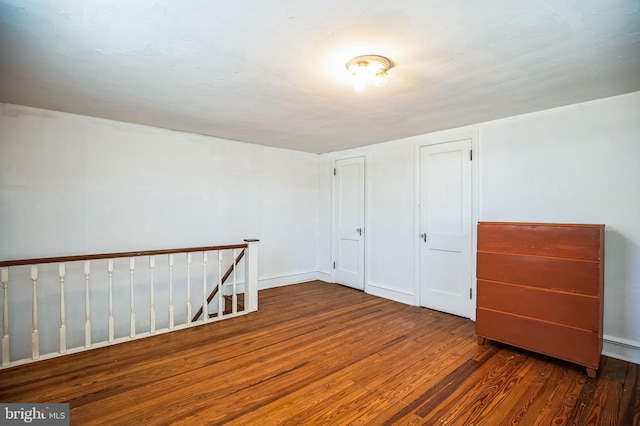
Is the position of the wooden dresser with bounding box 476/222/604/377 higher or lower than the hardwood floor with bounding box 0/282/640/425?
higher

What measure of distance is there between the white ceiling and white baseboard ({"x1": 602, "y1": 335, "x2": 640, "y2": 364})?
2.15 meters

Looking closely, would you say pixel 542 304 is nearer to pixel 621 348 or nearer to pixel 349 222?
pixel 621 348

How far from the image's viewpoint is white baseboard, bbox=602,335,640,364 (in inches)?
103

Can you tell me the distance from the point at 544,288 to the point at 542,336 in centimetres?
41

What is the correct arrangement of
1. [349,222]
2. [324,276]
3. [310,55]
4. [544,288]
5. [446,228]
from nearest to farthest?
[310,55]
[544,288]
[446,228]
[349,222]
[324,276]

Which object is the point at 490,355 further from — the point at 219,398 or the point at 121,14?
the point at 121,14

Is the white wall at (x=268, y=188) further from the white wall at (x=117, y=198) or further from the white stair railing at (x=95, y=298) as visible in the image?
the white stair railing at (x=95, y=298)

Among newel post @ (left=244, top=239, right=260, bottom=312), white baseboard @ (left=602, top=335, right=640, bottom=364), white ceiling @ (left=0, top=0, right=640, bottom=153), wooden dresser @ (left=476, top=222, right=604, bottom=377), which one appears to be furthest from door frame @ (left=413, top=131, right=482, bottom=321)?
newel post @ (left=244, top=239, right=260, bottom=312)

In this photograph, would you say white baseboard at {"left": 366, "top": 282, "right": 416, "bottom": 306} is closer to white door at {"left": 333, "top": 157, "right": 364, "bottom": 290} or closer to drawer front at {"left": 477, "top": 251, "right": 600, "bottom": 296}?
white door at {"left": 333, "top": 157, "right": 364, "bottom": 290}

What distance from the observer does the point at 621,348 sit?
2680 millimetres

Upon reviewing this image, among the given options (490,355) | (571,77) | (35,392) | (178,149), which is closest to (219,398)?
(35,392)

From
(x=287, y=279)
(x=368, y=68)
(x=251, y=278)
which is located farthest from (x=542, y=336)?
(x=287, y=279)

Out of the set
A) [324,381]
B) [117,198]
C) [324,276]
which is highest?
[117,198]

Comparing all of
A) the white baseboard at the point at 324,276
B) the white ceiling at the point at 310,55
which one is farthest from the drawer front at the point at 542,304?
the white baseboard at the point at 324,276
